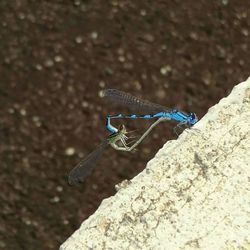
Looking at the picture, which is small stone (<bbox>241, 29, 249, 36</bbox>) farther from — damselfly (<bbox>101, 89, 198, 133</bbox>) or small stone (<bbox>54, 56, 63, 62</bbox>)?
small stone (<bbox>54, 56, 63, 62</bbox>)

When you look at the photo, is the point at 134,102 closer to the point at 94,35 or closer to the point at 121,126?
the point at 121,126

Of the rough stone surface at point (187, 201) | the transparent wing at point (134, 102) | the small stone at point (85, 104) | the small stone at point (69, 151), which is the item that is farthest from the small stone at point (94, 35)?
the rough stone surface at point (187, 201)

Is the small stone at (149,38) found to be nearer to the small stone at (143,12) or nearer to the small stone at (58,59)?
the small stone at (143,12)

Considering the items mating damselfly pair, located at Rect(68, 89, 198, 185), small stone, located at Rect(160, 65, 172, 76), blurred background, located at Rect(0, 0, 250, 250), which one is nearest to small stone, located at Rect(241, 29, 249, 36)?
blurred background, located at Rect(0, 0, 250, 250)

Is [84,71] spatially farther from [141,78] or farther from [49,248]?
[49,248]

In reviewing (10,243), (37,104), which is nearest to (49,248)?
(10,243)

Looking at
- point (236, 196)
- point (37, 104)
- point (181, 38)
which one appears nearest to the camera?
point (236, 196)
